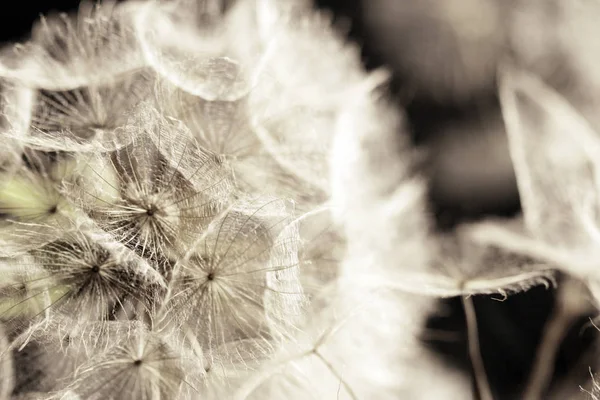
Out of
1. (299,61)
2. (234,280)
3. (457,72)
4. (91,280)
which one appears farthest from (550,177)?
(91,280)

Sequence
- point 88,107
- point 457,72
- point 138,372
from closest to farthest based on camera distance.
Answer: point 138,372 < point 88,107 < point 457,72

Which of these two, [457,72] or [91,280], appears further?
[457,72]

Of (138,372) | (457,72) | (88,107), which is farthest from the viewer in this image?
(457,72)

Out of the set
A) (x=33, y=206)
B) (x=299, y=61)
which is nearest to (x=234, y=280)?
(x=33, y=206)

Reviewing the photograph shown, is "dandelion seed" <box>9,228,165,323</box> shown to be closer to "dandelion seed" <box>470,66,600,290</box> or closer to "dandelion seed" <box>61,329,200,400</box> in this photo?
"dandelion seed" <box>61,329,200,400</box>

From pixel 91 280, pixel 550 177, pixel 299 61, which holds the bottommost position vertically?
pixel 550 177

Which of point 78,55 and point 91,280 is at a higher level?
point 78,55

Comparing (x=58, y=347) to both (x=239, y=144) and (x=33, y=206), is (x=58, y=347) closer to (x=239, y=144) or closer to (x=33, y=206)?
(x=33, y=206)

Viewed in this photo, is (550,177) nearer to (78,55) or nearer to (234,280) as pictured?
(234,280)

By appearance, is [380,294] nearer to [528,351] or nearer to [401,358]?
[401,358]
